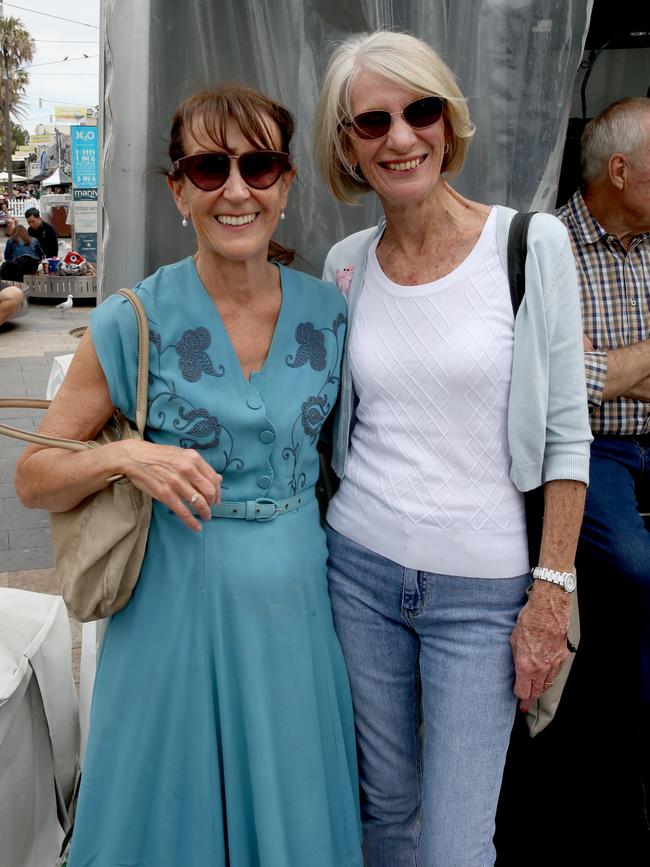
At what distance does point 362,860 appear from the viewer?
2016 mm

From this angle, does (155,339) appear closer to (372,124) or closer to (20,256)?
(372,124)

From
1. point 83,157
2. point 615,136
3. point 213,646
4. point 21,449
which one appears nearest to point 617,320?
point 615,136

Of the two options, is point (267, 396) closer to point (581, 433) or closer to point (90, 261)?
point (581, 433)

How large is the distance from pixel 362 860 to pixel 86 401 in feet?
4.06

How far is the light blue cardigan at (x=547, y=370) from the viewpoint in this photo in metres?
1.72

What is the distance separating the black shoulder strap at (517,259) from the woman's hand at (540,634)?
0.59m

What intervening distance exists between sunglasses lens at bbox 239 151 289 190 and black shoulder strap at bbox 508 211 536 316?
51 cm

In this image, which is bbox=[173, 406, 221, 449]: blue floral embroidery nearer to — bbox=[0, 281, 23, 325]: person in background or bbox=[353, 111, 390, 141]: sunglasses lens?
bbox=[353, 111, 390, 141]: sunglasses lens

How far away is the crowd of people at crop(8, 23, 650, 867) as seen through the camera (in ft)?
5.79

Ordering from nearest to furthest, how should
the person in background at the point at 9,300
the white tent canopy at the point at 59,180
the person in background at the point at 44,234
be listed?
the person in background at the point at 9,300, the person in background at the point at 44,234, the white tent canopy at the point at 59,180

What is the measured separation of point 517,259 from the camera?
1.76 meters

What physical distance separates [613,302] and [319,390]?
3.69 ft

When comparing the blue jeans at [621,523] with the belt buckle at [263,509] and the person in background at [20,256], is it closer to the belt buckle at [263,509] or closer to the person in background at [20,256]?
the belt buckle at [263,509]

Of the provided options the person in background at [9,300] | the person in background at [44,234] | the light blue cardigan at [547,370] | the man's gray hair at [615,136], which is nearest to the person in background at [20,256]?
the person in background at [44,234]
